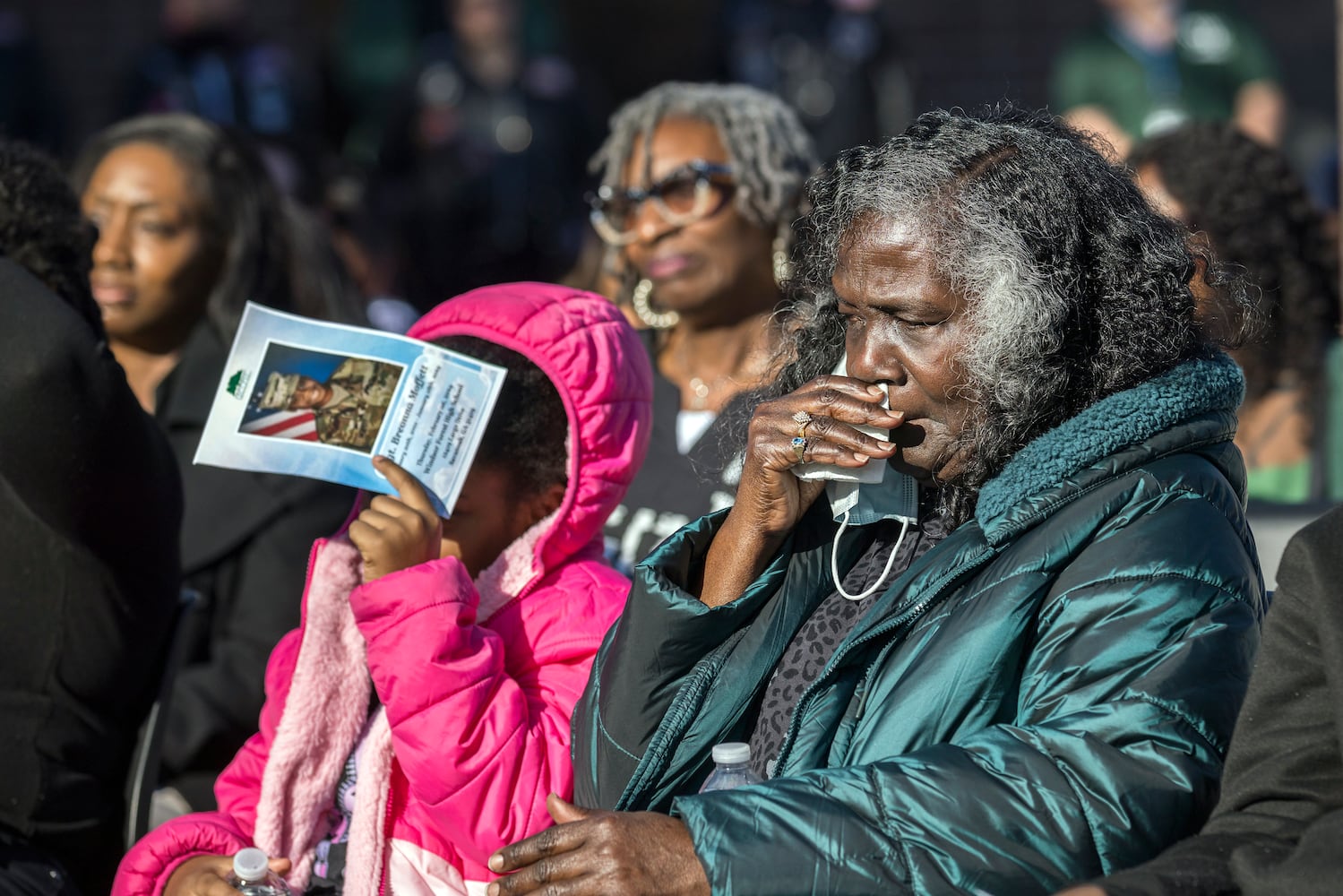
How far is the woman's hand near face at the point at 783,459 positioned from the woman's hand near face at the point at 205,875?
0.94 meters

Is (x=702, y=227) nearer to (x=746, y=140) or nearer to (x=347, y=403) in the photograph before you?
(x=746, y=140)

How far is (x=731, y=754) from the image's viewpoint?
2.38m

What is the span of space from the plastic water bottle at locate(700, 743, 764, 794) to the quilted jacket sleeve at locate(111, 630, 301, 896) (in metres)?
0.99

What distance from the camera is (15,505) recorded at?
9.93 ft

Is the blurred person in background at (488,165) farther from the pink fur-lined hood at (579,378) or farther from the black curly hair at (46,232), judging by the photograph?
the pink fur-lined hood at (579,378)

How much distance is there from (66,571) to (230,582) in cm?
124

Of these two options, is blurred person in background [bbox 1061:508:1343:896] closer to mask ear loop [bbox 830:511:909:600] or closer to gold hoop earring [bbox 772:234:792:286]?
mask ear loop [bbox 830:511:909:600]

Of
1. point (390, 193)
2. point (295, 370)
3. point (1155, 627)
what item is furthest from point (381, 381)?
point (390, 193)

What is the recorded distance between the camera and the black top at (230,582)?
4.14 meters

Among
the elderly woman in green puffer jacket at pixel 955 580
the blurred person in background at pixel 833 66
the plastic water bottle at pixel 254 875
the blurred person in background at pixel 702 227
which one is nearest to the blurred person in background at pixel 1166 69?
the blurred person in background at pixel 833 66

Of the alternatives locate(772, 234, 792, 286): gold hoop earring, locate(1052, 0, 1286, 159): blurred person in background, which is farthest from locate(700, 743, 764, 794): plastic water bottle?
locate(1052, 0, 1286, 159): blurred person in background

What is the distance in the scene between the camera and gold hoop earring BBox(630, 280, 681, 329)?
15.1 ft

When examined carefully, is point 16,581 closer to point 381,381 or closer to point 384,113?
point 381,381

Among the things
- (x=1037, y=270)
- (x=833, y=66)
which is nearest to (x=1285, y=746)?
(x=1037, y=270)
